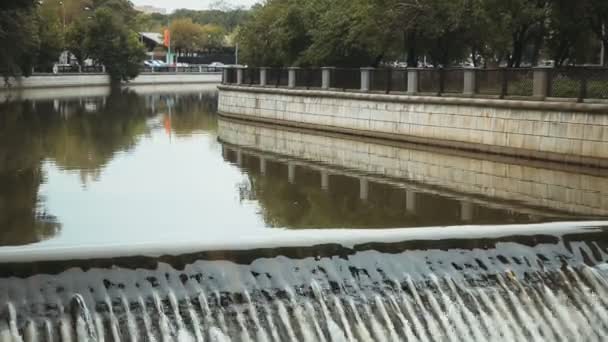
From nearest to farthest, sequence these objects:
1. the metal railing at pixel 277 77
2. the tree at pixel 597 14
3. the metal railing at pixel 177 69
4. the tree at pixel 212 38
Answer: the tree at pixel 597 14, the metal railing at pixel 277 77, the metal railing at pixel 177 69, the tree at pixel 212 38

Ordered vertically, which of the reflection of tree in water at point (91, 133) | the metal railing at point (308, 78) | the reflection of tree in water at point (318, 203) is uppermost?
the metal railing at point (308, 78)

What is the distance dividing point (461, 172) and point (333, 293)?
43.0 ft

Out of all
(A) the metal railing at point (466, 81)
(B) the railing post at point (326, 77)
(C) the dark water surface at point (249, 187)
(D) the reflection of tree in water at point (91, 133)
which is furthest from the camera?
(B) the railing post at point (326, 77)

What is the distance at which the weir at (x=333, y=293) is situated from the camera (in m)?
8.34

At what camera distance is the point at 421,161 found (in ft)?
79.3

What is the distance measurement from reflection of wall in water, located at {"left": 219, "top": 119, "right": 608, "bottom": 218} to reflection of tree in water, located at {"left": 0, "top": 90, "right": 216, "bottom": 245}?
5273 mm

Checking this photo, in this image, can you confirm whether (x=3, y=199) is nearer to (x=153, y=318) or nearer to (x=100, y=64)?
(x=153, y=318)

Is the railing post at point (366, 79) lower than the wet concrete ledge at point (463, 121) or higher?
higher

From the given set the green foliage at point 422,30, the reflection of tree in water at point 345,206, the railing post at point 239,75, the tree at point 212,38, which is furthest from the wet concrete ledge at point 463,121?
the tree at point 212,38

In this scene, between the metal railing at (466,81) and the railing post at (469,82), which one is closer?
the metal railing at (466,81)

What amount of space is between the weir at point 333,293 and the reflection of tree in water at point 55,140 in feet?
17.4

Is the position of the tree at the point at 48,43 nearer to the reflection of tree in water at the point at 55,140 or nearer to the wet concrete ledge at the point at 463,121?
the reflection of tree in water at the point at 55,140

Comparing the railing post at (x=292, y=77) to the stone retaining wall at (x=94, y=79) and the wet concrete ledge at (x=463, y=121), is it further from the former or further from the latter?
the stone retaining wall at (x=94, y=79)

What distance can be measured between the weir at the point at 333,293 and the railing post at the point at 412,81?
18975 mm
